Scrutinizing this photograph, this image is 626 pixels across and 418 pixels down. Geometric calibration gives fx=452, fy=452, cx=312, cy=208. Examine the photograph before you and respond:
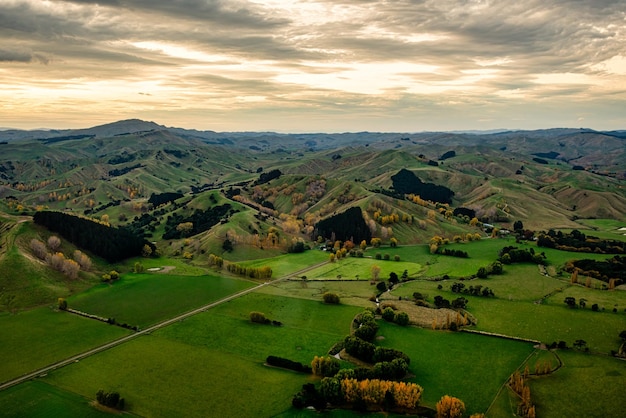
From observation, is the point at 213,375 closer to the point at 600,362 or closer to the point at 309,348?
the point at 309,348

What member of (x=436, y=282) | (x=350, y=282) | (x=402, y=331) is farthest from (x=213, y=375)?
(x=436, y=282)

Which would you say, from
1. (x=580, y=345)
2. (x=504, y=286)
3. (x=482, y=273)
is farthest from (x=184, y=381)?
(x=482, y=273)

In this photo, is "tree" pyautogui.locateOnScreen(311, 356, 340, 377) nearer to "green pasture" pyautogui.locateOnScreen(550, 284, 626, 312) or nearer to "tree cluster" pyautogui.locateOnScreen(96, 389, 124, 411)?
"tree cluster" pyautogui.locateOnScreen(96, 389, 124, 411)

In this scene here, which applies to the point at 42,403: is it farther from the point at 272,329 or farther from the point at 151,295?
the point at 151,295

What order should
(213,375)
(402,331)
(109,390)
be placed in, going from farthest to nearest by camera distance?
(402,331) → (213,375) → (109,390)

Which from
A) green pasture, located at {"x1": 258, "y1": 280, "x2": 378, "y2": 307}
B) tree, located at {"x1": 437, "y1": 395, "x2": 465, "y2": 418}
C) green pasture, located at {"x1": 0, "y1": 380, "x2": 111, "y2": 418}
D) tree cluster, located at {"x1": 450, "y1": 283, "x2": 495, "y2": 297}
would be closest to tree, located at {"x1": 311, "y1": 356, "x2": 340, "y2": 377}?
tree, located at {"x1": 437, "y1": 395, "x2": 465, "y2": 418}
